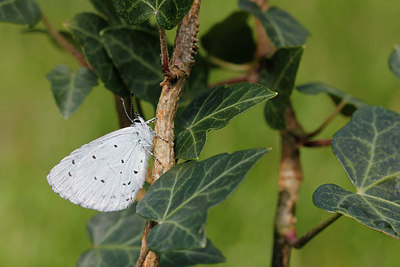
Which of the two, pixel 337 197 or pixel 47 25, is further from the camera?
pixel 47 25

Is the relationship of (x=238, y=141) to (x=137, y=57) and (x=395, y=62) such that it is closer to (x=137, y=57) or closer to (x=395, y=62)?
(x=395, y=62)

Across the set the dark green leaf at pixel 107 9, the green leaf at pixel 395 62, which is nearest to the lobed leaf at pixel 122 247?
the dark green leaf at pixel 107 9

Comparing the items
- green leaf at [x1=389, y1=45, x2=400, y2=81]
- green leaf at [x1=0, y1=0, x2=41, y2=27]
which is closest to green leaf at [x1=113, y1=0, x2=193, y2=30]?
green leaf at [x1=0, y1=0, x2=41, y2=27]

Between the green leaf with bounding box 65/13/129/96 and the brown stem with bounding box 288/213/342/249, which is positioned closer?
the brown stem with bounding box 288/213/342/249

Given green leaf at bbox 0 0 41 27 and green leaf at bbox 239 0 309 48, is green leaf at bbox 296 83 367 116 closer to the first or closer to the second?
green leaf at bbox 239 0 309 48

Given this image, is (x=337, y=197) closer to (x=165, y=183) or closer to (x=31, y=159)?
(x=165, y=183)

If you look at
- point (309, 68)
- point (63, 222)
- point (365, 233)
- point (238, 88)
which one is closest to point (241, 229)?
point (365, 233)

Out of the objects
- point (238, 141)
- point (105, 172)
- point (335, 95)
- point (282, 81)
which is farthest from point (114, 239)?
point (238, 141)
